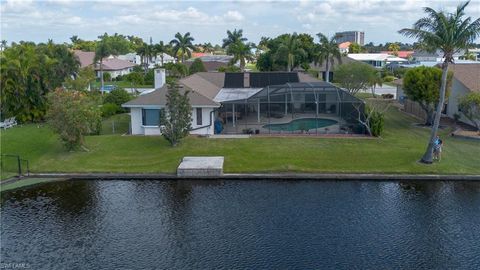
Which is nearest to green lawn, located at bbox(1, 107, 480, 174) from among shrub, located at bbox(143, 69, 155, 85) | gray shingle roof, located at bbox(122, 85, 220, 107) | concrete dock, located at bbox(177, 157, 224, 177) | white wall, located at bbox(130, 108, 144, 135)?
concrete dock, located at bbox(177, 157, 224, 177)

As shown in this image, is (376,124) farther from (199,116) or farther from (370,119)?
(199,116)

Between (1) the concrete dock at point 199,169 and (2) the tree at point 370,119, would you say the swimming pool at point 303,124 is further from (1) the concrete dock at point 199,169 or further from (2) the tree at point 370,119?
(1) the concrete dock at point 199,169

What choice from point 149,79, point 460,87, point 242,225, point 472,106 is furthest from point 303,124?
point 149,79

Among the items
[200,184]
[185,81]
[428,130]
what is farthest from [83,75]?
[428,130]

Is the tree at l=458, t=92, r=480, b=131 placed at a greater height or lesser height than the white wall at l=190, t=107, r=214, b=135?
greater

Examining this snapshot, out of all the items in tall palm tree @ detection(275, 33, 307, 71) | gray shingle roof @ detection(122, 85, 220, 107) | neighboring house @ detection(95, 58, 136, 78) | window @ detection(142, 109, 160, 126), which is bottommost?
window @ detection(142, 109, 160, 126)

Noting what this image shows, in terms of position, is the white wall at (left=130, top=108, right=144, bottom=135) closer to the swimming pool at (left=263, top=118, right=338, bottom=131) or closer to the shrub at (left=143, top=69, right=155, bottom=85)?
the swimming pool at (left=263, top=118, right=338, bottom=131)
